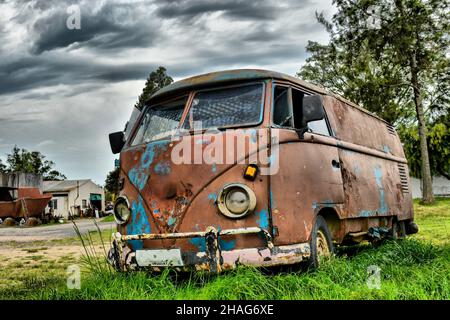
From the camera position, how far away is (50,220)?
33.8 meters

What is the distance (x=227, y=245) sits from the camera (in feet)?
14.4

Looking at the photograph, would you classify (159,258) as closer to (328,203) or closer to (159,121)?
(159,121)

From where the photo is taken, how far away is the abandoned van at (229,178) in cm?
438

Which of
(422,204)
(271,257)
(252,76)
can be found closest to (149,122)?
(252,76)

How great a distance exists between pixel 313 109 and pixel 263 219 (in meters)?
1.18

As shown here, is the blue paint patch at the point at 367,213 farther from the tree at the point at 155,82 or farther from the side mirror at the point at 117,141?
the tree at the point at 155,82

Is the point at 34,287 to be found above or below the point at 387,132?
below

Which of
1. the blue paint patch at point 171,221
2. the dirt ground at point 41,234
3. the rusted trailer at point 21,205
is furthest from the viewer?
the rusted trailer at point 21,205

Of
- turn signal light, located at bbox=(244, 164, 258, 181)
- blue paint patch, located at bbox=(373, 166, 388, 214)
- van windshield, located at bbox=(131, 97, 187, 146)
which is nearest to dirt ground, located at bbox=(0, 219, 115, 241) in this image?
blue paint patch, located at bbox=(373, 166, 388, 214)

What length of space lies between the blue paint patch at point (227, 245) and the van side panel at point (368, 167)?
6.10 feet

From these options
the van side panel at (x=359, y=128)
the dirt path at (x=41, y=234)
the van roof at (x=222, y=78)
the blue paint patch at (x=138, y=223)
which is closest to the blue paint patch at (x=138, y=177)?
the blue paint patch at (x=138, y=223)

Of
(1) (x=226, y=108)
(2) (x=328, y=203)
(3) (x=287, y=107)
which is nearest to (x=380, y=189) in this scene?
(2) (x=328, y=203)
